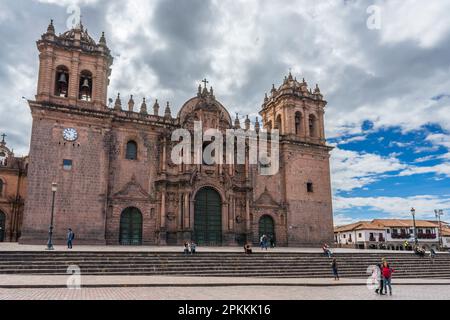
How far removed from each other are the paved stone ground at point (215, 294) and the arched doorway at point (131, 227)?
1563 cm

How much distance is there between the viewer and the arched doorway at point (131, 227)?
2788 centimetres

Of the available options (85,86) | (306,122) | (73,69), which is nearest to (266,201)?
(306,122)

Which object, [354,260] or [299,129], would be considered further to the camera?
[299,129]

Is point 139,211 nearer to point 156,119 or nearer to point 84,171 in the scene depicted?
point 84,171

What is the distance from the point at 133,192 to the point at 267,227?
1190 centimetres

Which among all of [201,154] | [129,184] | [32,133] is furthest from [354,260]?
[32,133]

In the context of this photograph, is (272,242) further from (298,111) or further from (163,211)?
(298,111)

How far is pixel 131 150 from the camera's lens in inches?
1177

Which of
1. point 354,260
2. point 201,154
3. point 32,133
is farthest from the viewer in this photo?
point 201,154

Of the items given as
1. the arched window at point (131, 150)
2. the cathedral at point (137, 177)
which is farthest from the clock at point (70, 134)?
the arched window at point (131, 150)

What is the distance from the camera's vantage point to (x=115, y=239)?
27.3 meters

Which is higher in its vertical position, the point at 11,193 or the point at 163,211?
the point at 11,193

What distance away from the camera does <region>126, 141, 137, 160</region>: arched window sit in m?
29.6

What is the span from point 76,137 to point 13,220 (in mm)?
13868
